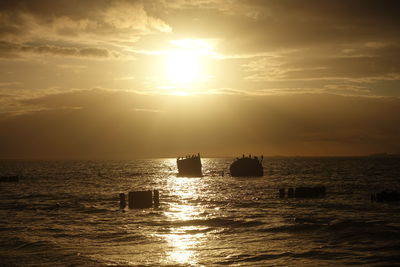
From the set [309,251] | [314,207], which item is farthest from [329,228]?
[314,207]

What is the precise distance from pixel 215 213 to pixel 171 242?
1668 centimetres

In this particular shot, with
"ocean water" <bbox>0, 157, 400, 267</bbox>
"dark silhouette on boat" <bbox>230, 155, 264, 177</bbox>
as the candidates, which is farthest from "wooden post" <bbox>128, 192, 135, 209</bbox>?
"dark silhouette on boat" <bbox>230, 155, 264, 177</bbox>

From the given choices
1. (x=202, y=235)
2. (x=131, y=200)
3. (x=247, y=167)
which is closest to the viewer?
(x=202, y=235)

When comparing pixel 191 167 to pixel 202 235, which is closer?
pixel 202 235

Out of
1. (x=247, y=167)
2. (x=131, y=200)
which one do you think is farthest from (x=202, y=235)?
(x=247, y=167)

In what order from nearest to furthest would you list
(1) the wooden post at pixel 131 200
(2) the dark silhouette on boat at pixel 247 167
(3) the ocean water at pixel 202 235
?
(3) the ocean water at pixel 202 235
(1) the wooden post at pixel 131 200
(2) the dark silhouette on boat at pixel 247 167

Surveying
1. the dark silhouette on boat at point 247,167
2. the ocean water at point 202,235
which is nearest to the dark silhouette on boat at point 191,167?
the dark silhouette on boat at point 247,167

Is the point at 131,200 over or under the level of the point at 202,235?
over

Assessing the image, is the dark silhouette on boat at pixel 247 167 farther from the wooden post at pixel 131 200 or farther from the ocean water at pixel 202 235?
the wooden post at pixel 131 200

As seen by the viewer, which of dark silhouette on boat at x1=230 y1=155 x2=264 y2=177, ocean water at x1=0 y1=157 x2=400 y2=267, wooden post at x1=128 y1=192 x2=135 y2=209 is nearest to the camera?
ocean water at x1=0 y1=157 x2=400 y2=267

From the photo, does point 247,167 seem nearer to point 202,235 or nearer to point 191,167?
point 191,167

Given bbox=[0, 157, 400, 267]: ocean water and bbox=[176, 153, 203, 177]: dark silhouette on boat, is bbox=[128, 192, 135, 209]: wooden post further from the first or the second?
bbox=[176, 153, 203, 177]: dark silhouette on boat

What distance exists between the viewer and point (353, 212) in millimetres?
46719

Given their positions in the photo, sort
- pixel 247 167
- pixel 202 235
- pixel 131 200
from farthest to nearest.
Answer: pixel 247 167, pixel 131 200, pixel 202 235
